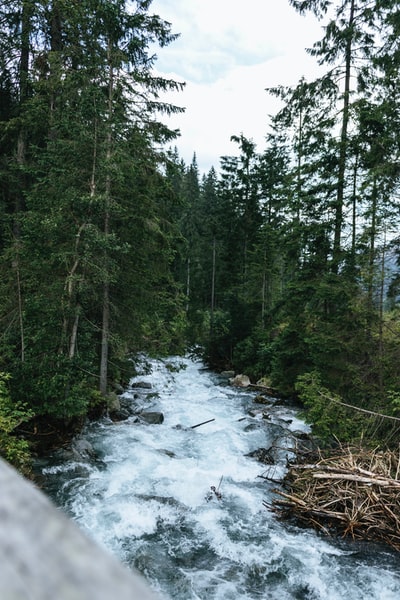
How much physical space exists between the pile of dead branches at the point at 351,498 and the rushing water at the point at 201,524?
0.28m

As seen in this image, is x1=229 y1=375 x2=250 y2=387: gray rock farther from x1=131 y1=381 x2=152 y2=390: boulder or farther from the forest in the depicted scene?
x1=131 y1=381 x2=152 y2=390: boulder

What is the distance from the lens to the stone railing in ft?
1.21

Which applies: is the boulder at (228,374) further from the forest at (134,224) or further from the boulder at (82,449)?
the boulder at (82,449)

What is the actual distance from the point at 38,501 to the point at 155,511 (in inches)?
286

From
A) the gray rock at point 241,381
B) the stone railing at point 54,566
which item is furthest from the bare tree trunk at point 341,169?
the stone railing at point 54,566

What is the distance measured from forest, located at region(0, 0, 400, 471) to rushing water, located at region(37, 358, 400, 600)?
1518 mm

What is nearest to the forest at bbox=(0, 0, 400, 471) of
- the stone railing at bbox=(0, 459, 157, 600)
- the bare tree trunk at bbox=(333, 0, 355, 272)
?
the bare tree trunk at bbox=(333, 0, 355, 272)

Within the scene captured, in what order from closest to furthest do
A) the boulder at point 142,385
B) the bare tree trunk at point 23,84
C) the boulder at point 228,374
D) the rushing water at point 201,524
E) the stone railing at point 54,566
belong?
the stone railing at point 54,566
the rushing water at point 201,524
the bare tree trunk at point 23,84
the boulder at point 142,385
the boulder at point 228,374

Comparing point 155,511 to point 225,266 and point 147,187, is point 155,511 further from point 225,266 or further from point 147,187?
point 225,266

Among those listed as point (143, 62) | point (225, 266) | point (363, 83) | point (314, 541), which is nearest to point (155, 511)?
point (314, 541)

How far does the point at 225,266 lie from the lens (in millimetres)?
33688

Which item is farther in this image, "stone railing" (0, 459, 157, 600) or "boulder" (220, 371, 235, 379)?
"boulder" (220, 371, 235, 379)

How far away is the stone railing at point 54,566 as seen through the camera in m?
0.37

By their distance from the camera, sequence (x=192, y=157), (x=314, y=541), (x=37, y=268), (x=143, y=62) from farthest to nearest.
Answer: (x=192, y=157)
(x=143, y=62)
(x=37, y=268)
(x=314, y=541)
